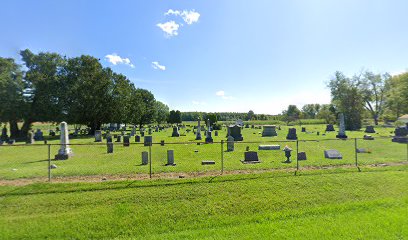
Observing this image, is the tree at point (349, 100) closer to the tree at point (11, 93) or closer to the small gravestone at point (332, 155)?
the small gravestone at point (332, 155)

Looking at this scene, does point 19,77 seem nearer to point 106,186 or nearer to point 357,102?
point 106,186

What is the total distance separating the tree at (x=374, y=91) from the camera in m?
60.1

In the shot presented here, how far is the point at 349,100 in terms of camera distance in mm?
48844

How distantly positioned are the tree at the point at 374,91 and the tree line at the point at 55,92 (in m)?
58.6

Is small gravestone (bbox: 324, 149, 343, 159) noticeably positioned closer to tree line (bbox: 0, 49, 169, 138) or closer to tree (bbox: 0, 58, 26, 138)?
tree line (bbox: 0, 49, 169, 138)

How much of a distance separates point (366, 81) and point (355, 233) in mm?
67589

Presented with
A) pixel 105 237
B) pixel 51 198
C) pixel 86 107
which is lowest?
pixel 105 237

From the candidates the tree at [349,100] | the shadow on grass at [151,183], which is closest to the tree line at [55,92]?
the shadow on grass at [151,183]

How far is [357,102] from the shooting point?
4838cm

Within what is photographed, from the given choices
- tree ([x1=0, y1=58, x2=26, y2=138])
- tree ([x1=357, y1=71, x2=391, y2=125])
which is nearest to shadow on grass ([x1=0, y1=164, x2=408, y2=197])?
tree ([x1=0, y1=58, x2=26, y2=138])

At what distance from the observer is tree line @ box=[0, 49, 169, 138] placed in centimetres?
3306

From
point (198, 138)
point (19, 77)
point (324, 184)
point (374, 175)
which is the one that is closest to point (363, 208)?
point (324, 184)

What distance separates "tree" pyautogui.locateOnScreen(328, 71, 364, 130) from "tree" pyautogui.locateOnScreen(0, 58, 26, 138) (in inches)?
2108

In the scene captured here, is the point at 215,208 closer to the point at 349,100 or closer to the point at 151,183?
the point at 151,183
